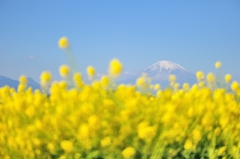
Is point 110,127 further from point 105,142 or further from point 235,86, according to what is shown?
point 235,86

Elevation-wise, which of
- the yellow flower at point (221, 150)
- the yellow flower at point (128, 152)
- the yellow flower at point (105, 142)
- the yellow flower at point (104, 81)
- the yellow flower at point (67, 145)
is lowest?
the yellow flower at point (221, 150)

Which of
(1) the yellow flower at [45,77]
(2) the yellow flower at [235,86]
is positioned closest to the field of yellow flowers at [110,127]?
(1) the yellow flower at [45,77]

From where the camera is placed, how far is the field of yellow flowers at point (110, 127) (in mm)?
2842

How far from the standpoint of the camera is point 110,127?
2.89 metres

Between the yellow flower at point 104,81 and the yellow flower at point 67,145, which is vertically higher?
the yellow flower at point 104,81

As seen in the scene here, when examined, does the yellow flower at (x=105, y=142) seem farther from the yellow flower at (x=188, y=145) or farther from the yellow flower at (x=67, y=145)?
the yellow flower at (x=188, y=145)

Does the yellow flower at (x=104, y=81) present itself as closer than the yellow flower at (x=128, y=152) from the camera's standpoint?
No

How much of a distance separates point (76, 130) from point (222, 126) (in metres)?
1.31

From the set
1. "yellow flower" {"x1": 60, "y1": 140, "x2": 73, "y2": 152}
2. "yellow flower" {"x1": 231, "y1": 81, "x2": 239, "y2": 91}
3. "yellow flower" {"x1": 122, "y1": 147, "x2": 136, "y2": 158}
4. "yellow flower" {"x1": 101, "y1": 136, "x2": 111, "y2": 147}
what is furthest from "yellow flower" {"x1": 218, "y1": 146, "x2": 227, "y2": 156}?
"yellow flower" {"x1": 231, "y1": 81, "x2": 239, "y2": 91}

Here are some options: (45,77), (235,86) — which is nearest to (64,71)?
(45,77)

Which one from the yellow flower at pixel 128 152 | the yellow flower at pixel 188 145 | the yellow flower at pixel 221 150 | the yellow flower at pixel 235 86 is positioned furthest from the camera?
the yellow flower at pixel 235 86

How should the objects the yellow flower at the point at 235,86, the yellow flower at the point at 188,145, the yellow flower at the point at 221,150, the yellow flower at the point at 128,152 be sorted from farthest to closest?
the yellow flower at the point at 235,86
the yellow flower at the point at 221,150
the yellow flower at the point at 188,145
the yellow flower at the point at 128,152

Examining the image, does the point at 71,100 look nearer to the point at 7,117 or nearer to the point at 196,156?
the point at 7,117

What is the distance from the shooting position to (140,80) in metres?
4.29
